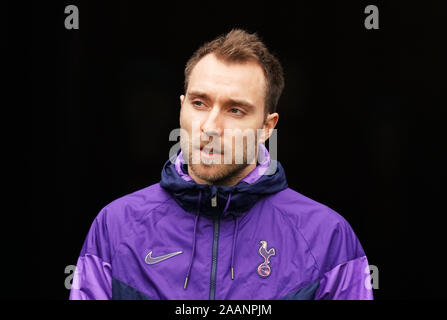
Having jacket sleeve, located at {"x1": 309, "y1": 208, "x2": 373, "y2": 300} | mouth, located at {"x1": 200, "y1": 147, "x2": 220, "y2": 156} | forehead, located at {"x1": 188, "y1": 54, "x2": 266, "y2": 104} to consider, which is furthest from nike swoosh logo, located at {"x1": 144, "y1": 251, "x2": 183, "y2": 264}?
forehead, located at {"x1": 188, "y1": 54, "x2": 266, "y2": 104}

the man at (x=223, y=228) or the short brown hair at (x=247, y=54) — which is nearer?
the man at (x=223, y=228)

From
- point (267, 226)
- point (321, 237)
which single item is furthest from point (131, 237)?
point (321, 237)

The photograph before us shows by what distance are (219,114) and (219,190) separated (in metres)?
0.34

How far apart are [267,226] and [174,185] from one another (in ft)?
1.52

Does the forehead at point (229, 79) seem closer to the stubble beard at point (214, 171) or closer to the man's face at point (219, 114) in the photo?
the man's face at point (219, 114)

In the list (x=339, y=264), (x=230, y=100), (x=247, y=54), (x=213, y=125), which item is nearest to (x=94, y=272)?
(x=213, y=125)

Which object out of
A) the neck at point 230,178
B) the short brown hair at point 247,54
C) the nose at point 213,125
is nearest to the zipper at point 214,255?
the neck at point 230,178

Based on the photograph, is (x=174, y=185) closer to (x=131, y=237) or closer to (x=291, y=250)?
(x=131, y=237)

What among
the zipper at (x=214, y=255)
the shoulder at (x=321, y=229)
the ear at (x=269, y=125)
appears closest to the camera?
the zipper at (x=214, y=255)

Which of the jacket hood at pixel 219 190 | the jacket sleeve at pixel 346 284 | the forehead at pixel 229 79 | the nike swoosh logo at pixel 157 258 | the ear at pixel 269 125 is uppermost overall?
the forehead at pixel 229 79

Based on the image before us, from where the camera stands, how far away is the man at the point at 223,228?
2621 millimetres

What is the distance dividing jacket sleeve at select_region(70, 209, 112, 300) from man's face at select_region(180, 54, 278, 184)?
54 cm

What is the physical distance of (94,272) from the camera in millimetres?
2697

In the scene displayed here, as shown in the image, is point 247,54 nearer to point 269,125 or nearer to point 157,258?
point 269,125
